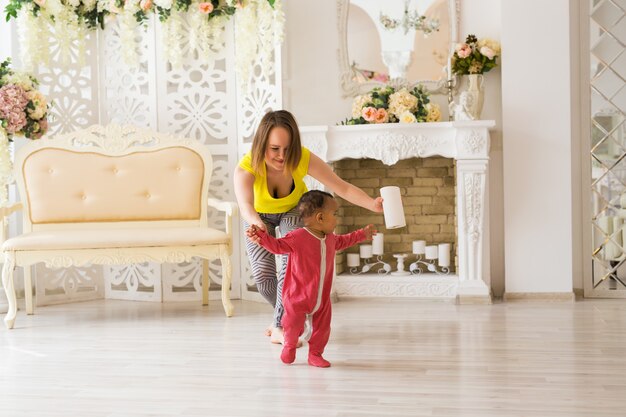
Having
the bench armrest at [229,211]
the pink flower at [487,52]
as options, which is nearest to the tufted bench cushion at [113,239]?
the bench armrest at [229,211]

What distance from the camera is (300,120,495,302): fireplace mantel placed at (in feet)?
16.1

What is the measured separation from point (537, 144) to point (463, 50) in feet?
2.50

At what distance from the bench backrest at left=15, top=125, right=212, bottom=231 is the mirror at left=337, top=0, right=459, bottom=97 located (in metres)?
1.21

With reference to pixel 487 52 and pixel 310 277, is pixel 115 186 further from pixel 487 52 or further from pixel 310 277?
pixel 487 52

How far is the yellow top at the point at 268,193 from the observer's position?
356 centimetres

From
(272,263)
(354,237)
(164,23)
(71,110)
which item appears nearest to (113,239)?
(272,263)

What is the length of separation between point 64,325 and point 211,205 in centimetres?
119

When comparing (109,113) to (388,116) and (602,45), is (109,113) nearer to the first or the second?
(388,116)

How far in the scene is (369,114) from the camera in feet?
16.6

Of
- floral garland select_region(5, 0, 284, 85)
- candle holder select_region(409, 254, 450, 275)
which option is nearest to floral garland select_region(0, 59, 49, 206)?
floral garland select_region(5, 0, 284, 85)

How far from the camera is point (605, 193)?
5.14 meters

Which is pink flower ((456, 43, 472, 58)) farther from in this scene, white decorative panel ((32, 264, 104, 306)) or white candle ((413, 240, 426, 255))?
white decorative panel ((32, 264, 104, 306))

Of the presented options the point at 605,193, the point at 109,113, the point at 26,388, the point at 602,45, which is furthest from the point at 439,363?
the point at 109,113

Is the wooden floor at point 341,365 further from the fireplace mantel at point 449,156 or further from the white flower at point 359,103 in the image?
the white flower at point 359,103
